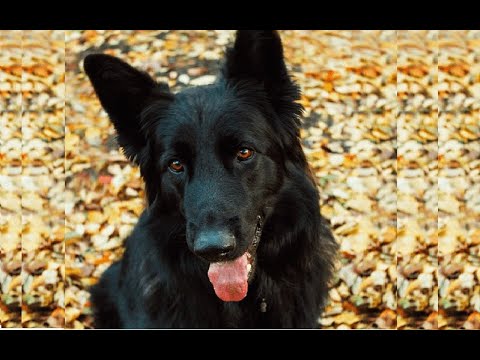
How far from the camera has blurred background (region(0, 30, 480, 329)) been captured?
4.48 metres

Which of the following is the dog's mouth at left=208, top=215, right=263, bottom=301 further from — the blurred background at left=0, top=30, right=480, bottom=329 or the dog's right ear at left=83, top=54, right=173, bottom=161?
the blurred background at left=0, top=30, right=480, bottom=329

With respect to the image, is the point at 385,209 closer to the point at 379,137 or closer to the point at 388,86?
the point at 379,137


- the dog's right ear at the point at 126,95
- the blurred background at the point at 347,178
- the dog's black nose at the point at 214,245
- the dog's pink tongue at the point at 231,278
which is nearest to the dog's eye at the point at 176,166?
the dog's right ear at the point at 126,95

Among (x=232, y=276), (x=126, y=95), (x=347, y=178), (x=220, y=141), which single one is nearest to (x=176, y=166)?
(x=220, y=141)

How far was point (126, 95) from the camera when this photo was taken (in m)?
3.38

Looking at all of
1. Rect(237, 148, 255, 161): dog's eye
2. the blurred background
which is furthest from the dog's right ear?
the blurred background

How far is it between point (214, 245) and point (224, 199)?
27 cm

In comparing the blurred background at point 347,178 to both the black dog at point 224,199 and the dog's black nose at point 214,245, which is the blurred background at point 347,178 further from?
the dog's black nose at point 214,245

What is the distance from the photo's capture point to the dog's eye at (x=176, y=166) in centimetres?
323

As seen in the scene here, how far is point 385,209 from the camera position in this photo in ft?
16.1

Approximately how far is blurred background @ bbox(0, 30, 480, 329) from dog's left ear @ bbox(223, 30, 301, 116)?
157 centimetres
